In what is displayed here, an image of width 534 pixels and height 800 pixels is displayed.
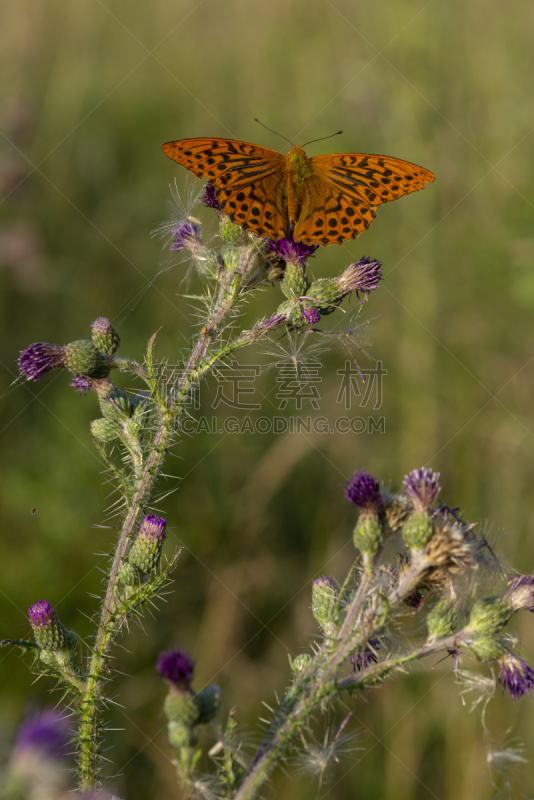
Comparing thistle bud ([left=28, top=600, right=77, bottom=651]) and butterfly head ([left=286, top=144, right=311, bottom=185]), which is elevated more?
butterfly head ([left=286, top=144, right=311, bottom=185])

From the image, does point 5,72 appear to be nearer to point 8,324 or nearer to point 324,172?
point 8,324

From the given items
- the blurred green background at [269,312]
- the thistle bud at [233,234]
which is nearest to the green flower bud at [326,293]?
the thistle bud at [233,234]

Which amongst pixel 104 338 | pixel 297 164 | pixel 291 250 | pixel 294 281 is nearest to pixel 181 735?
pixel 104 338

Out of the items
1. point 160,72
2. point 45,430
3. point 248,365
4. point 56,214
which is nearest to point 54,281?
point 56,214

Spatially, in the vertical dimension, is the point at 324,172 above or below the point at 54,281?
Answer: above

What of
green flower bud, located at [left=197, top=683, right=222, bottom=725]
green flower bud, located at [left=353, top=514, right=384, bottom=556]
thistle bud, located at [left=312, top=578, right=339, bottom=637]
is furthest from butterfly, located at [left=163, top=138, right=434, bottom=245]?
green flower bud, located at [left=197, top=683, right=222, bottom=725]

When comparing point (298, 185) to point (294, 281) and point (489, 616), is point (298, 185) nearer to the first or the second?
point (294, 281)

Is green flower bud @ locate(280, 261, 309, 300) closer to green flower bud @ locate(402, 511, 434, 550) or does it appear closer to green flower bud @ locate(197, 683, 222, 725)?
green flower bud @ locate(402, 511, 434, 550)
